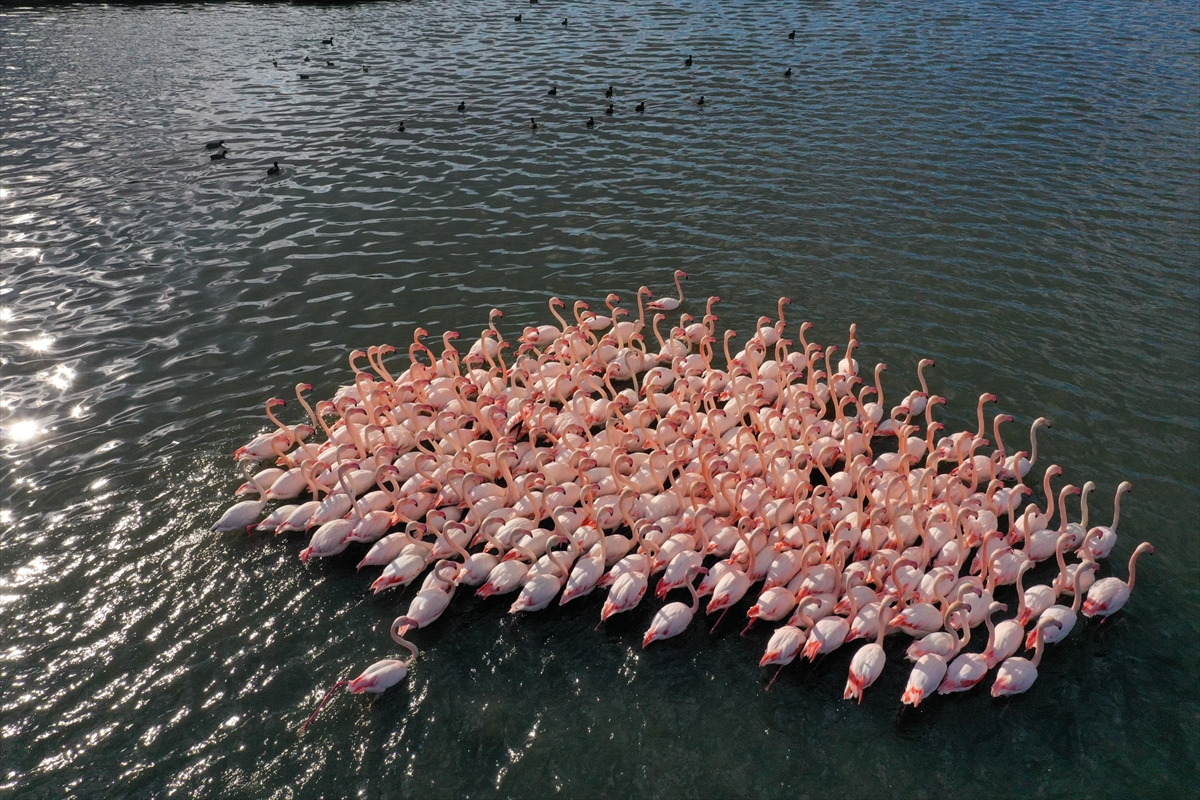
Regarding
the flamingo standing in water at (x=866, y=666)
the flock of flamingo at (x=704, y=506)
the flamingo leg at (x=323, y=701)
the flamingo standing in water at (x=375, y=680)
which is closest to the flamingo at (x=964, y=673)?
the flock of flamingo at (x=704, y=506)

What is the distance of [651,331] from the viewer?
1470cm

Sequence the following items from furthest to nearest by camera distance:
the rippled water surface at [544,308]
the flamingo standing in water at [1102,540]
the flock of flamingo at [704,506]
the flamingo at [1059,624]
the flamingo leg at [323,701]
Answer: the flamingo standing in water at [1102,540]
the flock of flamingo at [704,506]
the flamingo at [1059,624]
the flamingo leg at [323,701]
the rippled water surface at [544,308]

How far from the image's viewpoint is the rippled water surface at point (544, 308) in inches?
313

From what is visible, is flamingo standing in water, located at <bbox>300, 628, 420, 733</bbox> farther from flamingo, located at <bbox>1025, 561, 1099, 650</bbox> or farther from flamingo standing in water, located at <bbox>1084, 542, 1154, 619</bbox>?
flamingo standing in water, located at <bbox>1084, 542, 1154, 619</bbox>

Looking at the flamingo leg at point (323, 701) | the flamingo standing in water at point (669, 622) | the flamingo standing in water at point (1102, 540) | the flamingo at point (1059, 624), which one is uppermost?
the flamingo standing in water at point (1102, 540)

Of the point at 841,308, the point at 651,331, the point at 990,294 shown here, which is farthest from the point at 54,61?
the point at 990,294

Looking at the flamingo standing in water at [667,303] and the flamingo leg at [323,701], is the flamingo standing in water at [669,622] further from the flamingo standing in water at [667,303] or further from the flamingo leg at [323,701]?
the flamingo standing in water at [667,303]

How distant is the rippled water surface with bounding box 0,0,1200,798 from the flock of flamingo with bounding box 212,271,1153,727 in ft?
1.29

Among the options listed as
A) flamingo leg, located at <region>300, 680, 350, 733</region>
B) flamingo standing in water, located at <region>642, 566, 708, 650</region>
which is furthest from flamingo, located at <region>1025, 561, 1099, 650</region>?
flamingo leg, located at <region>300, 680, 350, 733</region>

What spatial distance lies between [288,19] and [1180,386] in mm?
37871

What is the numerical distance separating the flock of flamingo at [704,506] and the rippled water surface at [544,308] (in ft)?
1.29

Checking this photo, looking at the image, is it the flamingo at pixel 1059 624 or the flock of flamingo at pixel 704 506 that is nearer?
the flamingo at pixel 1059 624

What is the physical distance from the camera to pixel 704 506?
31.0 ft

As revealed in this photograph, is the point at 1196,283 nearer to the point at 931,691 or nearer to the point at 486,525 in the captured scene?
the point at 931,691
